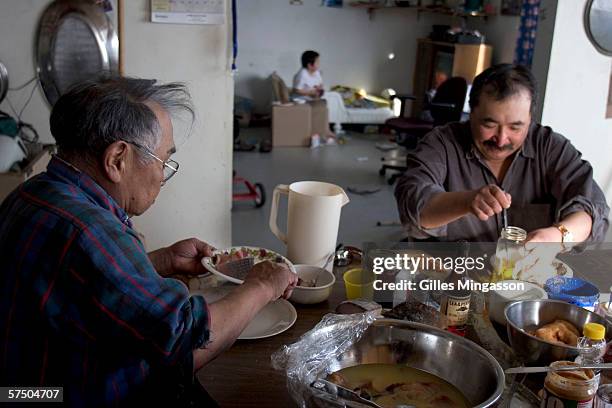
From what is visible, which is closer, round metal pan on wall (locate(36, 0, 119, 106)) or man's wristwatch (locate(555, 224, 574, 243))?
man's wristwatch (locate(555, 224, 574, 243))

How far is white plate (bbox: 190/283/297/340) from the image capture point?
145 cm

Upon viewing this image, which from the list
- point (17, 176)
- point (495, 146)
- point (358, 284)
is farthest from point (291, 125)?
point (358, 284)

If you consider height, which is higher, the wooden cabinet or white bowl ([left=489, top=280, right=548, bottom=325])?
the wooden cabinet

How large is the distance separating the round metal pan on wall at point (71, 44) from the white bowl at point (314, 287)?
212cm

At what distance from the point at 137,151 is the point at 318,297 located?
2.03ft

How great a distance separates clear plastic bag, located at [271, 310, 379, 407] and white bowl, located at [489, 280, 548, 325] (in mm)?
293

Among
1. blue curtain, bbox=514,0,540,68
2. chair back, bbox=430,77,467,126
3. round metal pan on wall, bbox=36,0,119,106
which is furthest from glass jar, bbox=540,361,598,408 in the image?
chair back, bbox=430,77,467,126

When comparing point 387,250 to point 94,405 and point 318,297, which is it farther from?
point 94,405

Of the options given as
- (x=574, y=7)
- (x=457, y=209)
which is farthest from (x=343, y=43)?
(x=457, y=209)

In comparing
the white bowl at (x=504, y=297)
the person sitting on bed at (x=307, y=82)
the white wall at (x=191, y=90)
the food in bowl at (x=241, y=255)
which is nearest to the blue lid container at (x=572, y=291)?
the white bowl at (x=504, y=297)

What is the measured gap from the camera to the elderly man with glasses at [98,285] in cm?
109

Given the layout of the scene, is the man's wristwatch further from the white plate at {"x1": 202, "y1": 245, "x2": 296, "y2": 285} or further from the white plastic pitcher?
the white plate at {"x1": 202, "y1": 245, "x2": 296, "y2": 285}

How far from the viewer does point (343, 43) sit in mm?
8586

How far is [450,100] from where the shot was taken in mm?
5969
